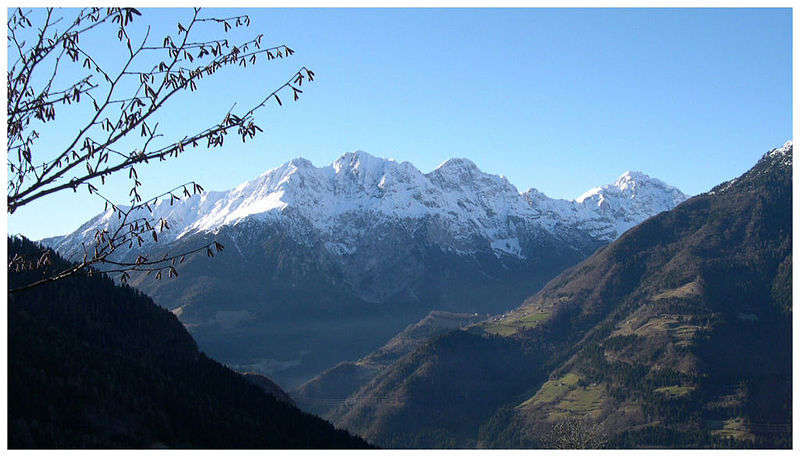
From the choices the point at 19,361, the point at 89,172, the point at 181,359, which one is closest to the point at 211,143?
the point at 89,172

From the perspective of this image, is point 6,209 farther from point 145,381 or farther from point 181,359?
point 181,359

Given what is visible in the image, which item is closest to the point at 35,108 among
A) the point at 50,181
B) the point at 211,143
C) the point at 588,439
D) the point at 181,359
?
the point at 50,181

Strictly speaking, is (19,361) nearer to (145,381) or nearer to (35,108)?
(145,381)

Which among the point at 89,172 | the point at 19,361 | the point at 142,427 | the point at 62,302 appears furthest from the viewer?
the point at 62,302

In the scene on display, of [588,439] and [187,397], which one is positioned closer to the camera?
[588,439]

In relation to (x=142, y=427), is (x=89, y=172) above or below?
above

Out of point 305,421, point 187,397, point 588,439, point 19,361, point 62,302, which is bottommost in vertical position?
point 588,439

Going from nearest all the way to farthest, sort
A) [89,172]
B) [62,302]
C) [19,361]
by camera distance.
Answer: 1. [89,172]
2. [19,361]
3. [62,302]
